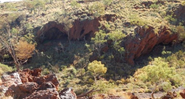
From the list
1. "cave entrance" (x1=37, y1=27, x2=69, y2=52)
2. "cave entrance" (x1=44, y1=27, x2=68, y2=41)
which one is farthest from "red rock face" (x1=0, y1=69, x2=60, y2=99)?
"cave entrance" (x1=44, y1=27, x2=68, y2=41)

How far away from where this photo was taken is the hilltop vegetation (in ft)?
89.9

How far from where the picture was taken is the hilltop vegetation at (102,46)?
27391mm

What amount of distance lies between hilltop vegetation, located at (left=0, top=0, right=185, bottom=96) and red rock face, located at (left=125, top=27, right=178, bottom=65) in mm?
198

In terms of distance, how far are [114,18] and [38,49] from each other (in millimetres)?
18458

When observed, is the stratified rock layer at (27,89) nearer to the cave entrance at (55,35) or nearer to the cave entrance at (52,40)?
the cave entrance at (52,40)

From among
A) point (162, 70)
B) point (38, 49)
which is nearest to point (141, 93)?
point (162, 70)

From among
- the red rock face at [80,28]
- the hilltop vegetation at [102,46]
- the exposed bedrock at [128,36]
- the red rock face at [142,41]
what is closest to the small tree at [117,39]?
the hilltop vegetation at [102,46]

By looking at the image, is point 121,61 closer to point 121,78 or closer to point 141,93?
point 121,78

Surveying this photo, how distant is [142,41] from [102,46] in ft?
24.7

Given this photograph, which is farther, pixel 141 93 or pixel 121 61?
pixel 121 61

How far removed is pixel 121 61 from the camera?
32.2 metres

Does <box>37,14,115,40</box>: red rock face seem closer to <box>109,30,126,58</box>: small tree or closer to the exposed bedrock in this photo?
the exposed bedrock

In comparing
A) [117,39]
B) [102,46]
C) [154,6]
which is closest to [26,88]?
[117,39]

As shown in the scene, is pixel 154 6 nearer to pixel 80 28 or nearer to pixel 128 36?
pixel 128 36
